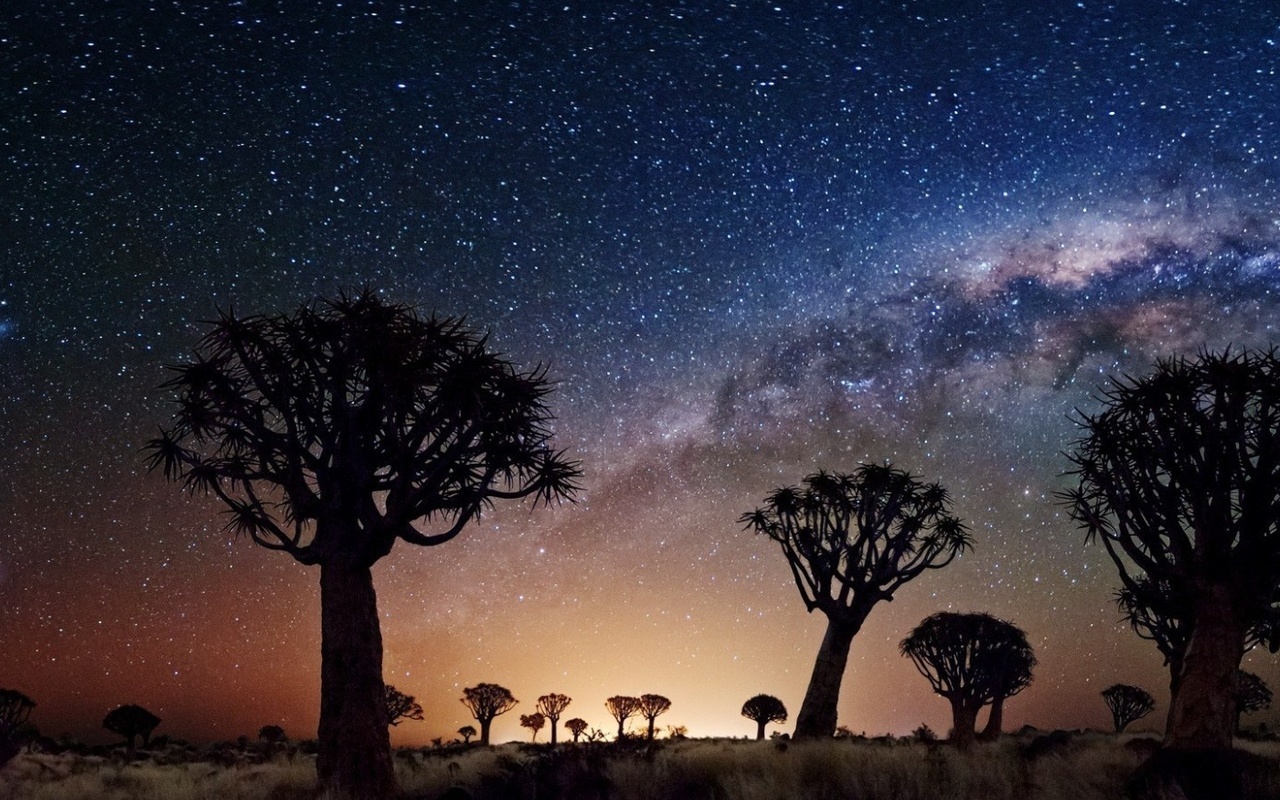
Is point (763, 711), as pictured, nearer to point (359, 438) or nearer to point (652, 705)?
point (652, 705)

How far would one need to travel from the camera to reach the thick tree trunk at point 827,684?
62.4 ft

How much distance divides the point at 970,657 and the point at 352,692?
26754 mm

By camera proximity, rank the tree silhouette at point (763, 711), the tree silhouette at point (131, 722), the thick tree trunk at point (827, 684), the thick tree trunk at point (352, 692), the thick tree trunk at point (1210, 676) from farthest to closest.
→ the tree silhouette at point (763, 711) < the tree silhouette at point (131, 722) < the thick tree trunk at point (827, 684) < the thick tree trunk at point (1210, 676) < the thick tree trunk at point (352, 692)

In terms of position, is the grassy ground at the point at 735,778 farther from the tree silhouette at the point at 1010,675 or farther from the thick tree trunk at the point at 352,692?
the tree silhouette at the point at 1010,675

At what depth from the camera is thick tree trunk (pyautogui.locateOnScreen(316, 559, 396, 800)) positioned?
1081cm

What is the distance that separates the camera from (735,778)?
10672 mm

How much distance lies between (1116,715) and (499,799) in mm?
42412

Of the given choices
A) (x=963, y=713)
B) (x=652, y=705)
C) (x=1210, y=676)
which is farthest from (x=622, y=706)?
(x=1210, y=676)

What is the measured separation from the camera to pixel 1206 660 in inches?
451

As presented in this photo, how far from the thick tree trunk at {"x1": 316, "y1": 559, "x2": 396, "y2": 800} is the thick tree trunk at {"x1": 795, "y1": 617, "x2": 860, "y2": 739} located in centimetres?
1091

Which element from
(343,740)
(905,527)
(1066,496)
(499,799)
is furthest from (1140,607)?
(343,740)

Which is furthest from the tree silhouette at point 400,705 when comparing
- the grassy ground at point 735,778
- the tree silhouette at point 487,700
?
the grassy ground at point 735,778

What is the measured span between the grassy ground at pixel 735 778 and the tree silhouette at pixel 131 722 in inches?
932

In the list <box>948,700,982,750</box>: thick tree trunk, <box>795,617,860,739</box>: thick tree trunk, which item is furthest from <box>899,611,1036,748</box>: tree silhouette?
<box>795,617,860,739</box>: thick tree trunk
